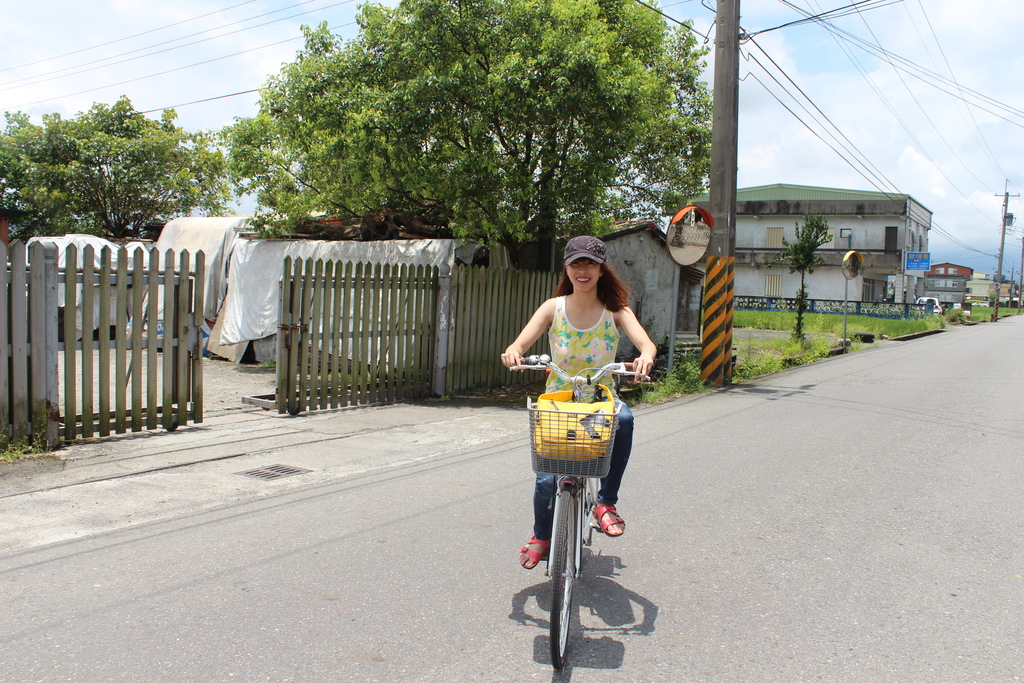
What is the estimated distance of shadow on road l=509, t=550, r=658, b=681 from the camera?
3283 mm

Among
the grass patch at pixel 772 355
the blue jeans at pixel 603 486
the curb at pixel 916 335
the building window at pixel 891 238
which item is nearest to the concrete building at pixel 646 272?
the grass patch at pixel 772 355

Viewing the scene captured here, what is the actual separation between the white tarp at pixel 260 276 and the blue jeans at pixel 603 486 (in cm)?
950

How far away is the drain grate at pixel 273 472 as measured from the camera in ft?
20.5

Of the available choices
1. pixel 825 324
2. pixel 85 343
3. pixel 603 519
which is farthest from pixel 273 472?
pixel 825 324

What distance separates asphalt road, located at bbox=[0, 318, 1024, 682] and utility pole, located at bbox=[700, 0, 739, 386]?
5836 millimetres

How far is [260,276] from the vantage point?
14.2 meters

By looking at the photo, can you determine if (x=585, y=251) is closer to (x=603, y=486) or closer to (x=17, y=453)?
(x=603, y=486)

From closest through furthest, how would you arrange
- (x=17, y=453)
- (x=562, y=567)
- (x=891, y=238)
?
(x=562, y=567)
(x=17, y=453)
(x=891, y=238)

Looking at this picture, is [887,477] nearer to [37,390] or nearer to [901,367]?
[37,390]

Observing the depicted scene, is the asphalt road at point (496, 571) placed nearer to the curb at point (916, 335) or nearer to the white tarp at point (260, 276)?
the white tarp at point (260, 276)

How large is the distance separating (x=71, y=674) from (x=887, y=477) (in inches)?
233

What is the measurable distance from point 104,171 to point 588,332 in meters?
24.3

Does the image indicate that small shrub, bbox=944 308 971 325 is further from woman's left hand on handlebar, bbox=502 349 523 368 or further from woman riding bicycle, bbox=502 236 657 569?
woman's left hand on handlebar, bbox=502 349 523 368

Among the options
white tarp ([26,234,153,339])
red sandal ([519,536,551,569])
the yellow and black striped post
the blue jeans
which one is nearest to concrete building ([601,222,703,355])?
the yellow and black striped post
